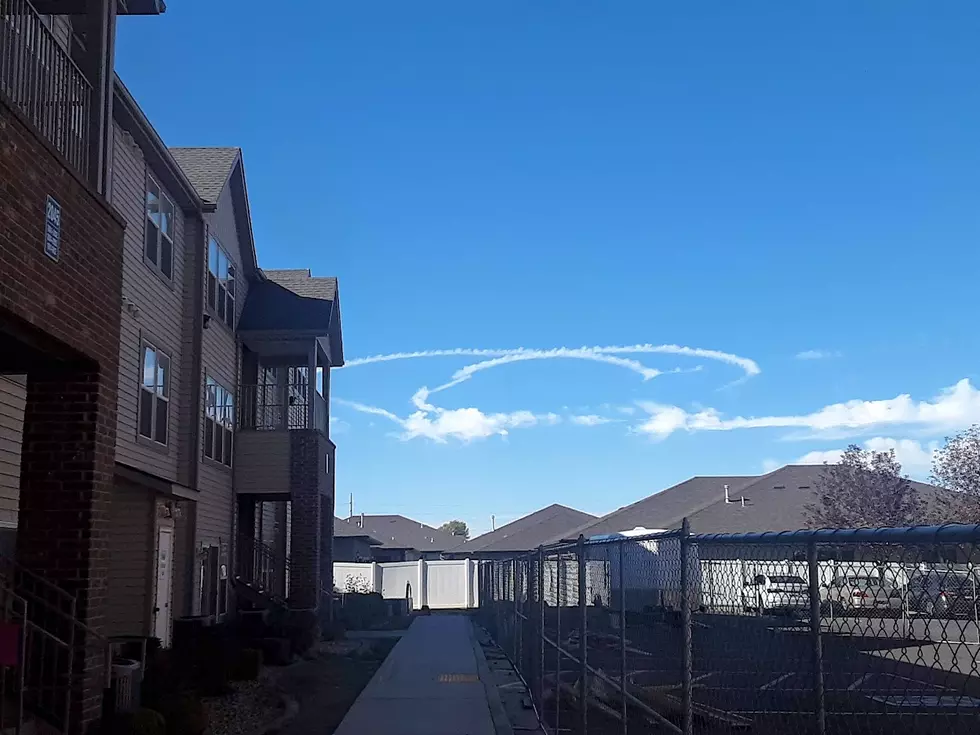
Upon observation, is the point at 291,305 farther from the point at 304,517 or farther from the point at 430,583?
the point at 430,583

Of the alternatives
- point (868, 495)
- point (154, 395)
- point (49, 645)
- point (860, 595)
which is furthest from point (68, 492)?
point (868, 495)

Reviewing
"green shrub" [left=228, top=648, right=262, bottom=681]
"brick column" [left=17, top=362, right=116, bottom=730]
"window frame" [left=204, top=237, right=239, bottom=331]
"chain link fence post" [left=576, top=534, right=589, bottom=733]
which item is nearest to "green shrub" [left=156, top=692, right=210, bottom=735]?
"brick column" [left=17, top=362, right=116, bottom=730]

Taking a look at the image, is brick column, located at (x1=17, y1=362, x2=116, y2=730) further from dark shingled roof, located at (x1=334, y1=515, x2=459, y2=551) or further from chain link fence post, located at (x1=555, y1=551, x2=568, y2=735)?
dark shingled roof, located at (x1=334, y1=515, x2=459, y2=551)

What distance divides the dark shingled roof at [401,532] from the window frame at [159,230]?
45.0 meters

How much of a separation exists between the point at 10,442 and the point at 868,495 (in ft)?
93.4

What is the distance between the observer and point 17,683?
25.8ft

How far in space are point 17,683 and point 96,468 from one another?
179 cm

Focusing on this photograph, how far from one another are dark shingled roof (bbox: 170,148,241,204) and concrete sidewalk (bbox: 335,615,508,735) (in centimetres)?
948

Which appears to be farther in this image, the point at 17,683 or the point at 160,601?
the point at 160,601

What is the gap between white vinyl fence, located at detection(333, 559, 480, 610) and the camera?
45.2 meters

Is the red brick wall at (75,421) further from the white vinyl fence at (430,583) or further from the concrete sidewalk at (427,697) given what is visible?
the white vinyl fence at (430,583)

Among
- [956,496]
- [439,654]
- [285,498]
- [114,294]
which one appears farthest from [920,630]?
[956,496]

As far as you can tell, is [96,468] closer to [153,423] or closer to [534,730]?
[534,730]

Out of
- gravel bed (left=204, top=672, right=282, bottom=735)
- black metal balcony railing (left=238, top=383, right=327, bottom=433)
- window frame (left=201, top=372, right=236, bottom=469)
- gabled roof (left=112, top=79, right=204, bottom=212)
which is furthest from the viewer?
black metal balcony railing (left=238, top=383, right=327, bottom=433)
